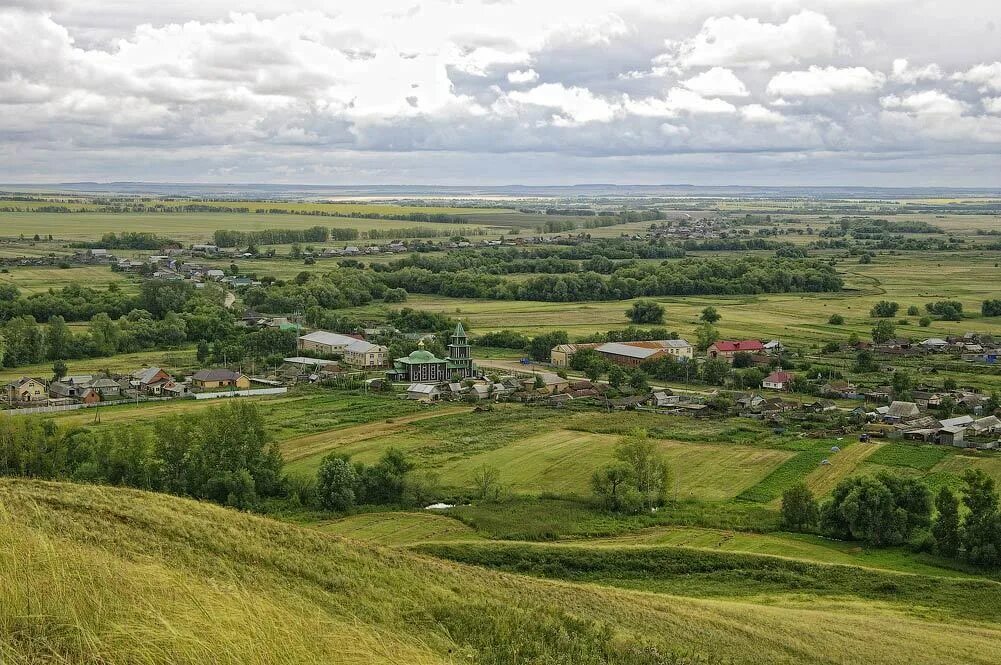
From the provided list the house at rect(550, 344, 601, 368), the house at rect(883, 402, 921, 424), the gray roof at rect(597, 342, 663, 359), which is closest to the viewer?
the house at rect(883, 402, 921, 424)

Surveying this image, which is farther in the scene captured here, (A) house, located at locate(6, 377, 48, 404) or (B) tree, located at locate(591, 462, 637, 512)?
(A) house, located at locate(6, 377, 48, 404)

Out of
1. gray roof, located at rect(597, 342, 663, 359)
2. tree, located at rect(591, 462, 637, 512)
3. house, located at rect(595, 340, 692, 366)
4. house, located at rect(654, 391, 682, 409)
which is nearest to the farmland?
tree, located at rect(591, 462, 637, 512)

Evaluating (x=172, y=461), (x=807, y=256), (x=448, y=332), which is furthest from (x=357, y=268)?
(x=172, y=461)

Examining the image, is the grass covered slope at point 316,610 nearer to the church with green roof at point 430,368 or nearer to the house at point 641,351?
the church with green roof at point 430,368

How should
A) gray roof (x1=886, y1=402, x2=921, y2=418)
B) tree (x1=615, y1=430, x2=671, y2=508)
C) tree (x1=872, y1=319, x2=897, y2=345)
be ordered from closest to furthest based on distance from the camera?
tree (x1=615, y1=430, x2=671, y2=508) → gray roof (x1=886, y1=402, x2=921, y2=418) → tree (x1=872, y1=319, x2=897, y2=345)

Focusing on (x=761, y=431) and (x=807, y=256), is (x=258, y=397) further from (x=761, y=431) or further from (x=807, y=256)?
(x=807, y=256)

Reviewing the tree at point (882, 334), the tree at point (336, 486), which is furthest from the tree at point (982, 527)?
the tree at point (882, 334)

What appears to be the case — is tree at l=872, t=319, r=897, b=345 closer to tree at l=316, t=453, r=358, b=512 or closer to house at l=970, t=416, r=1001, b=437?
house at l=970, t=416, r=1001, b=437

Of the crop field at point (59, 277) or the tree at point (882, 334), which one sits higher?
the crop field at point (59, 277)
